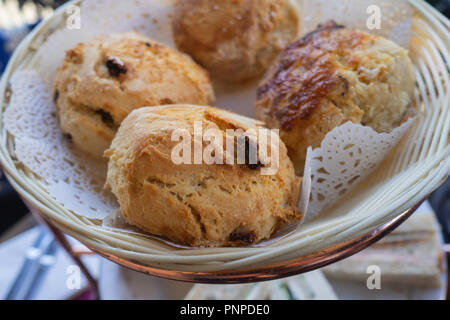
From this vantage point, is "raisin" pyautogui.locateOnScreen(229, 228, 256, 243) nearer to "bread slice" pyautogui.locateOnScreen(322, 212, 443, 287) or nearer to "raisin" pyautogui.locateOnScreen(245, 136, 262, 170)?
"raisin" pyautogui.locateOnScreen(245, 136, 262, 170)

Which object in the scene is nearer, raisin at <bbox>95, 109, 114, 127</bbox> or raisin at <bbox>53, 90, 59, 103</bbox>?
raisin at <bbox>95, 109, 114, 127</bbox>

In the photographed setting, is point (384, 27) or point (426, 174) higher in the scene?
point (384, 27)

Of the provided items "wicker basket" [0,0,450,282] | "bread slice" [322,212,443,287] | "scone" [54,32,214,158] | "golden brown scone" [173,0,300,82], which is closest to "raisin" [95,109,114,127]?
"scone" [54,32,214,158]

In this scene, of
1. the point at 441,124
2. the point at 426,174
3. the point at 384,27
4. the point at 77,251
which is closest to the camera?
the point at 426,174

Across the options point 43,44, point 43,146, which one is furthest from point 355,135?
point 43,44

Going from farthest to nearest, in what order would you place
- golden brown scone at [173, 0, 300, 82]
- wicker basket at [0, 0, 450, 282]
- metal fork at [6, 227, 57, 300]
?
metal fork at [6, 227, 57, 300] < golden brown scone at [173, 0, 300, 82] < wicker basket at [0, 0, 450, 282]

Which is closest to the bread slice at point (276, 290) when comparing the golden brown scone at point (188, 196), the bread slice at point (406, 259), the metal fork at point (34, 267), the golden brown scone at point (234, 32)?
the bread slice at point (406, 259)

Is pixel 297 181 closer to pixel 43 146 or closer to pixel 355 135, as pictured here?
pixel 355 135
